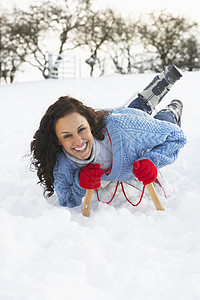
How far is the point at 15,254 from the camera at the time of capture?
1289mm

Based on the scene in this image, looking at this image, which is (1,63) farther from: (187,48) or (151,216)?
(151,216)

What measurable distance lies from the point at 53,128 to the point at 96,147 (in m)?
0.27

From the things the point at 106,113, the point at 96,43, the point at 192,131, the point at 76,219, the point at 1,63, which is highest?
the point at 106,113

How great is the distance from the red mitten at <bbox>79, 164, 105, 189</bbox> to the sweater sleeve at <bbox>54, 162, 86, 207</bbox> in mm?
70

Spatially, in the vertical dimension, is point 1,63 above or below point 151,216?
below

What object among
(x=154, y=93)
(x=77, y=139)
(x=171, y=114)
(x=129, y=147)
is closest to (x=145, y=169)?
(x=129, y=147)

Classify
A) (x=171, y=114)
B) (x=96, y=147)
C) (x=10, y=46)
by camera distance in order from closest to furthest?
(x=96, y=147)
(x=171, y=114)
(x=10, y=46)

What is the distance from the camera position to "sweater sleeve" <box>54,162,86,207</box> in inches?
79.9

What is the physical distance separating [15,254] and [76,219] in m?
0.71

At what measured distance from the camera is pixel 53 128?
1.86 metres

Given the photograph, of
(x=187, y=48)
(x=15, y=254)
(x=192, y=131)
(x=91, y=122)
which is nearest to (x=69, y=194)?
(x=91, y=122)

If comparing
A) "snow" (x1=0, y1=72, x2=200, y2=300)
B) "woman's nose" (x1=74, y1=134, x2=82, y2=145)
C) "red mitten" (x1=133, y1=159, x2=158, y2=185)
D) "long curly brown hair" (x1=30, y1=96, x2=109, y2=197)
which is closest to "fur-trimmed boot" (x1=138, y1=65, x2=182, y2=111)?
"snow" (x1=0, y1=72, x2=200, y2=300)

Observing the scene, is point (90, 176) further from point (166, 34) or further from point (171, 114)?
point (166, 34)

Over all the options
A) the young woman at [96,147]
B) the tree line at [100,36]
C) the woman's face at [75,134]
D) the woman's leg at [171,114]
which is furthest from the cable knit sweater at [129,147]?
the tree line at [100,36]
